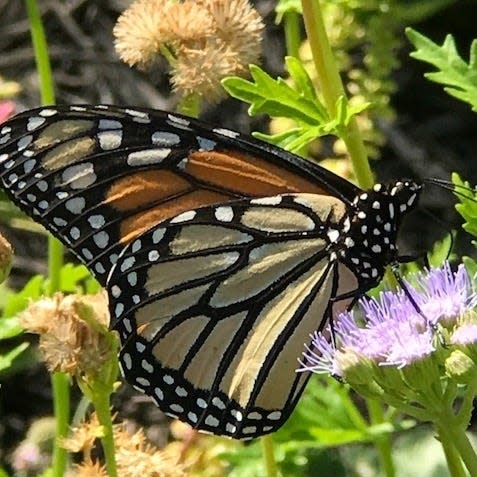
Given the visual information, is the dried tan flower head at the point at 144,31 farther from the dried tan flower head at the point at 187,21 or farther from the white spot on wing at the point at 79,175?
the white spot on wing at the point at 79,175

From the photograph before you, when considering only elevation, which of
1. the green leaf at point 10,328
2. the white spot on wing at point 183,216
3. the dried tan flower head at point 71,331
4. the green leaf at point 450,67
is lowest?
the dried tan flower head at point 71,331

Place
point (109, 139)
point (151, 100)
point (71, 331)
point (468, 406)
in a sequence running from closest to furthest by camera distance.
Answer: point (468, 406), point (71, 331), point (109, 139), point (151, 100)

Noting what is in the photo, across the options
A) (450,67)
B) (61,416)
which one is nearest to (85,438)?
(61,416)

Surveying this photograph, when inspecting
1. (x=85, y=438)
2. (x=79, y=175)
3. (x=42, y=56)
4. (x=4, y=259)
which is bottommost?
(x=85, y=438)

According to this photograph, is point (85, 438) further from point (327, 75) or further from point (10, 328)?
point (327, 75)

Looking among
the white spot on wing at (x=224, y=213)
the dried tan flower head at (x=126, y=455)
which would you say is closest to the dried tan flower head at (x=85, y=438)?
the dried tan flower head at (x=126, y=455)

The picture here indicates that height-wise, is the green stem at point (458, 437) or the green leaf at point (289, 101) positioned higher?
the green leaf at point (289, 101)

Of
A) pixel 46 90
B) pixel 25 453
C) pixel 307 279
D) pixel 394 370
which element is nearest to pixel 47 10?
pixel 25 453

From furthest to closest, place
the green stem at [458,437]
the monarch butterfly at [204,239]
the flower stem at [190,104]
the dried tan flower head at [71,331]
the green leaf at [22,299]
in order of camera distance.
A: the green leaf at [22,299] < the flower stem at [190,104] < the monarch butterfly at [204,239] < the dried tan flower head at [71,331] < the green stem at [458,437]
